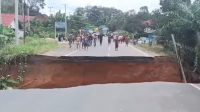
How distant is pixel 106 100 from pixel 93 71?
15.6 ft

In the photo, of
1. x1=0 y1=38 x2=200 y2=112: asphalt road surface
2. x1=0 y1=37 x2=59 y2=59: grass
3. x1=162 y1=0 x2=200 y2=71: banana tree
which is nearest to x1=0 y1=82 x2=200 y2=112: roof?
x1=0 y1=38 x2=200 y2=112: asphalt road surface

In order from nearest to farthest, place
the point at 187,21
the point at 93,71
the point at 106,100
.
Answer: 1. the point at 106,100
2. the point at 93,71
3. the point at 187,21

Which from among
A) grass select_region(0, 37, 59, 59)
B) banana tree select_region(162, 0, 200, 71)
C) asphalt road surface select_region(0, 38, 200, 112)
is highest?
banana tree select_region(162, 0, 200, 71)

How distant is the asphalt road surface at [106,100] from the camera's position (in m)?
6.26

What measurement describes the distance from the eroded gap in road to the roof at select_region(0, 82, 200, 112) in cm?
285

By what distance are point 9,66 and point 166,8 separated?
1783 centimetres

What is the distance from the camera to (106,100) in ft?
23.7

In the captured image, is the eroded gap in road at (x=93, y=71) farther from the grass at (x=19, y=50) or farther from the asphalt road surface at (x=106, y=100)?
the asphalt road surface at (x=106, y=100)

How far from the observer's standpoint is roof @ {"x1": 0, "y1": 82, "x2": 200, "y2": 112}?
20.5 ft

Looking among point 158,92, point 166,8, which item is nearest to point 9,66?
point 158,92

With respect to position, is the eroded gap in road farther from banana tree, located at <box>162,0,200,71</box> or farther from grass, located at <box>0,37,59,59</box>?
banana tree, located at <box>162,0,200,71</box>

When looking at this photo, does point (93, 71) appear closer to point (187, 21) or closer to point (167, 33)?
point (187, 21)

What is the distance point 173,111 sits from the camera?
6195mm

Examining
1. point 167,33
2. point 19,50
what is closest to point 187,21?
point 167,33
